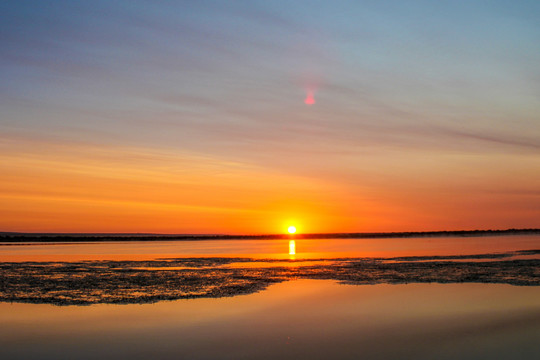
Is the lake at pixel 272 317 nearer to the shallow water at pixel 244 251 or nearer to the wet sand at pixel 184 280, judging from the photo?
the wet sand at pixel 184 280

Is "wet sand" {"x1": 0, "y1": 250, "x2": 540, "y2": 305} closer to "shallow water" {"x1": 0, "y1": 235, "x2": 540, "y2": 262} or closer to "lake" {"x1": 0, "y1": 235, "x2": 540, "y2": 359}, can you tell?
"lake" {"x1": 0, "y1": 235, "x2": 540, "y2": 359}

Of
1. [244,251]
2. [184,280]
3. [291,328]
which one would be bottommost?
[244,251]

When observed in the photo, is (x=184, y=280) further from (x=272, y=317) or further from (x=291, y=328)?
A: (x=291, y=328)

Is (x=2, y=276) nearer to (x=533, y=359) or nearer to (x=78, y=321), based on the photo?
(x=78, y=321)

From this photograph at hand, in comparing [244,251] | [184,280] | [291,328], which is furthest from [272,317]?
[244,251]

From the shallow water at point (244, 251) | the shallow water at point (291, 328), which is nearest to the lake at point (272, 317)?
the shallow water at point (291, 328)

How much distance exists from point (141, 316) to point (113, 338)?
11.1ft

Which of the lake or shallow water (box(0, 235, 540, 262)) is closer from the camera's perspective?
the lake

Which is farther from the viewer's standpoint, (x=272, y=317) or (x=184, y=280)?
(x=184, y=280)

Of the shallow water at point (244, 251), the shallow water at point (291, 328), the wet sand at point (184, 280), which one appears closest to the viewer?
the shallow water at point (291, 328)

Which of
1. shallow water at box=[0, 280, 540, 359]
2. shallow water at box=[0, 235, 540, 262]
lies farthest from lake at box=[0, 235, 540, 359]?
shallow water at box=[0, 235, 540, 262]

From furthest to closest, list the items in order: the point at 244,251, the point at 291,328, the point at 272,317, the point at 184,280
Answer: the point at 244,251 → the point at 184,280 → the point at 272,317 → the point at 291,328

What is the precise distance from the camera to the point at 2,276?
106 feet

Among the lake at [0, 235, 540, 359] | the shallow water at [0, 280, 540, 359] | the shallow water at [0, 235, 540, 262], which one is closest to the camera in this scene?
the shallow water at [0, 280, 540, 359]
